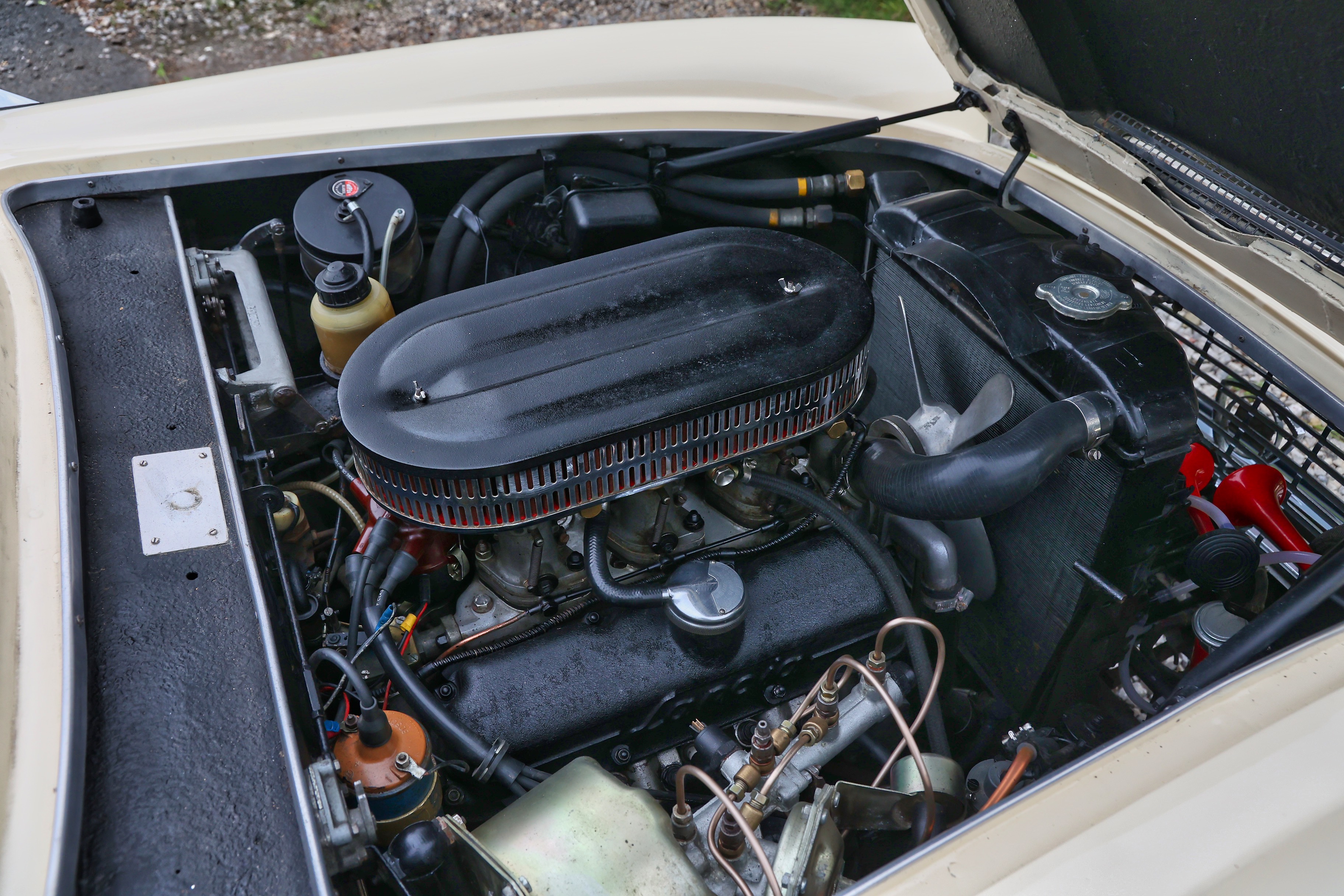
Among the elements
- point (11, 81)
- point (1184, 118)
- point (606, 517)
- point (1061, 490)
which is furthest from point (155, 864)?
point (11, 81)

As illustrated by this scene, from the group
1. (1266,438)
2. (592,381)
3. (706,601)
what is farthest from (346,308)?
(1266,438)

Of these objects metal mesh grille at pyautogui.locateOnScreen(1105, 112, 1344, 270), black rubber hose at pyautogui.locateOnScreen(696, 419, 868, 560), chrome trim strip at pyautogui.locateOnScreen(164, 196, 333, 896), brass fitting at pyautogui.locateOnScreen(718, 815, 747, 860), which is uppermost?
metal mesh grille at pyautogui.locateOnScreen(1105, 112, 1344, 270)

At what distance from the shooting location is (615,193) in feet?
5.16

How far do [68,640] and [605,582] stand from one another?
56 centimetres

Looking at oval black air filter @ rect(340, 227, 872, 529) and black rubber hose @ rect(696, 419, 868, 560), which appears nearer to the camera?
oval black air filter @ rect(340, 227, 872, 529)

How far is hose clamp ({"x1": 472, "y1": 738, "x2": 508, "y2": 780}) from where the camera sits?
42.4 inches

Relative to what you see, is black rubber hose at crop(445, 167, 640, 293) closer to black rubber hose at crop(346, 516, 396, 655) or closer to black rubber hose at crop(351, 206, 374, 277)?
black rubber hose at crop(351, 206, 374, 277)

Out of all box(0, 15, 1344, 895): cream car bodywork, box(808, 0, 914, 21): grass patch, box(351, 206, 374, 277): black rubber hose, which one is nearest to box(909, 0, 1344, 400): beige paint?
box(0, 15, 1344, 895): cream car bodywork

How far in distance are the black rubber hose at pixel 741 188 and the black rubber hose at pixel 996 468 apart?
65cm

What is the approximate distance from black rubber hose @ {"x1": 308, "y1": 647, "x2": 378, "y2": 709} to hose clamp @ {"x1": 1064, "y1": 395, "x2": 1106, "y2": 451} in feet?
2.69

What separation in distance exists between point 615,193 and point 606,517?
0.60 metres

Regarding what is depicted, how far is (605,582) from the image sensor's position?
3.91 feet

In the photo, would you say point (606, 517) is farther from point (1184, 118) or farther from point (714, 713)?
point (1184, 118)

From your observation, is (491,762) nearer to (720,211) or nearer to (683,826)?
(683,826)
